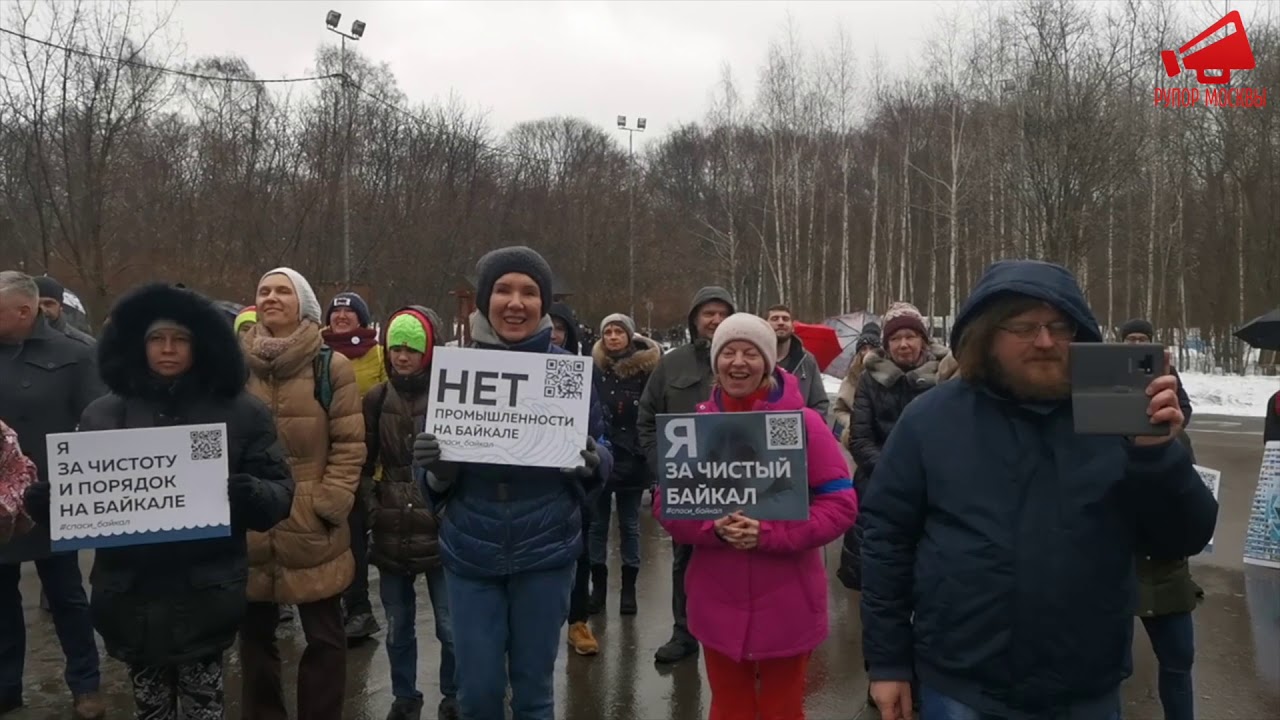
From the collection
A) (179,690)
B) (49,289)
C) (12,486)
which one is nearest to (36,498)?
(12,486)

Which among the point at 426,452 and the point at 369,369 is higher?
the point at 369,369

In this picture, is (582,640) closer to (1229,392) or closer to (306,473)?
(306,473)

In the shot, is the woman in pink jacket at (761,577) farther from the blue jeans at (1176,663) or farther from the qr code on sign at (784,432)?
the blue jeans at (1176,663)

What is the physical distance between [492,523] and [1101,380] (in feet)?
6.98

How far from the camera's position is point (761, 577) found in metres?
3.37

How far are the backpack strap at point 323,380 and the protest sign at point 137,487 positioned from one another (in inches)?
29.4

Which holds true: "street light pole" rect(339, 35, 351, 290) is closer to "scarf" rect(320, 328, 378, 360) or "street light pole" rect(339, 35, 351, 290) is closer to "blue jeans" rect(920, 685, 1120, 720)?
"scarf" rect(320, 328, 378, 360)

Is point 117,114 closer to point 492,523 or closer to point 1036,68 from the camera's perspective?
point 492,523

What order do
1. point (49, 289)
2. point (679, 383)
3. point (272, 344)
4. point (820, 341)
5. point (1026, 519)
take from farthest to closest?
point (820, 341) < point (49, 289) < point (679, 383) < point (272, 344) < point (1026, 519)

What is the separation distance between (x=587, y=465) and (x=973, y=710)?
5.21 feet

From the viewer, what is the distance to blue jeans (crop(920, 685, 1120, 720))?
2.32 meters

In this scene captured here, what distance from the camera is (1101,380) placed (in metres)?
2.10

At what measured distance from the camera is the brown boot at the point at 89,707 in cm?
461

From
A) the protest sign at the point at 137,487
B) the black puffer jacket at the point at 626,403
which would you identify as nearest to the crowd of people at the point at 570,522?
the protest sign at the point at 137,487
